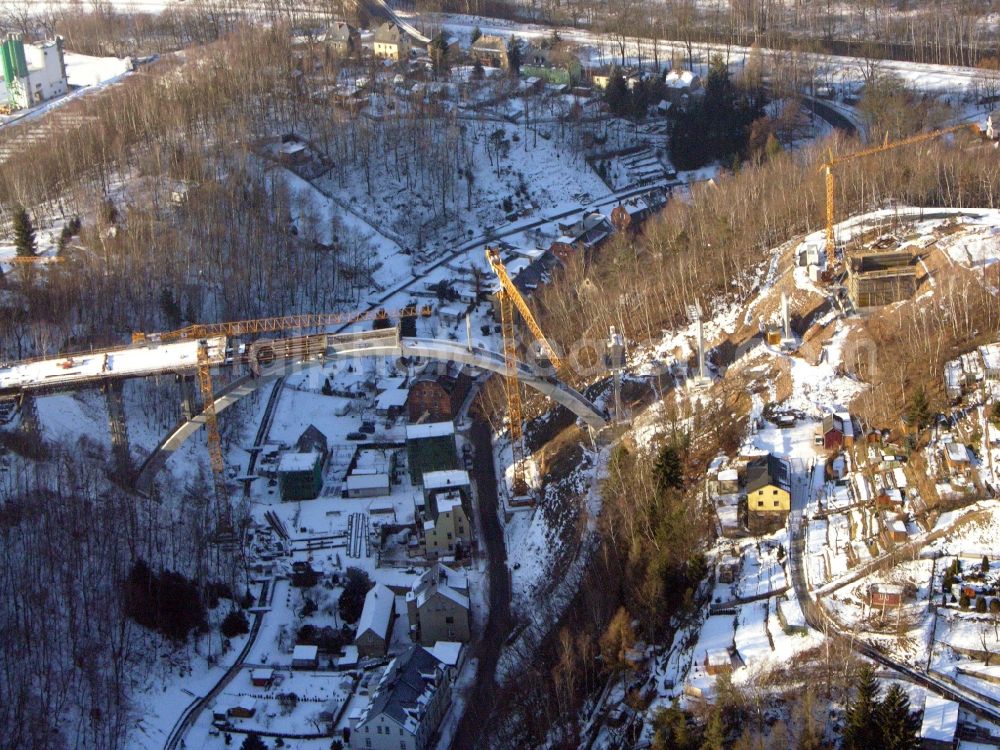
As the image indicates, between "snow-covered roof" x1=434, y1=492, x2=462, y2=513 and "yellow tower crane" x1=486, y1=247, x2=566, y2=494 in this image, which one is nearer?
"snow-covered roof" x1=434, y1=492, x2=462, y2=513

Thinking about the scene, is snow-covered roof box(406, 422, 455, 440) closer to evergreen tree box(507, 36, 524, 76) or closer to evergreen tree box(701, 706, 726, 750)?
evergreen tree box(701, 706, 726, 750)

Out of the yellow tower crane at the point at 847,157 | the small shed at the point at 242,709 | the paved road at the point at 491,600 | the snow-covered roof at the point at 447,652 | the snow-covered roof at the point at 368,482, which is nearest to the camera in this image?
the paved road at the point at 491,600

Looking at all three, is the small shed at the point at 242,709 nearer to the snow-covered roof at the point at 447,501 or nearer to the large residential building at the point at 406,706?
the large residential building at the point at 406,706

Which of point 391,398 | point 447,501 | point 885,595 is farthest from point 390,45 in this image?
point 885,595

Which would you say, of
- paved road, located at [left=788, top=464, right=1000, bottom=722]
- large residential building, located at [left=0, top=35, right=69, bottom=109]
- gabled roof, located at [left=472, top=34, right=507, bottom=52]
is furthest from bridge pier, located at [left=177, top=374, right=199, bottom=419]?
gabled roof, located at [left=472, top=34, right=507, bottom=52]

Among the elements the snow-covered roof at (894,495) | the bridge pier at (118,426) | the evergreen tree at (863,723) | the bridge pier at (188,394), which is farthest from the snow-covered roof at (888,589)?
the bridge pier at (188,394)

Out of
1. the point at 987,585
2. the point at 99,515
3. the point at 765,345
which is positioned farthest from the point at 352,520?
the point at 987,585

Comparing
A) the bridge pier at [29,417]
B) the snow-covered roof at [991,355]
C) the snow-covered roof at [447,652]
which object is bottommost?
the snow-covered roof at [447,652]
